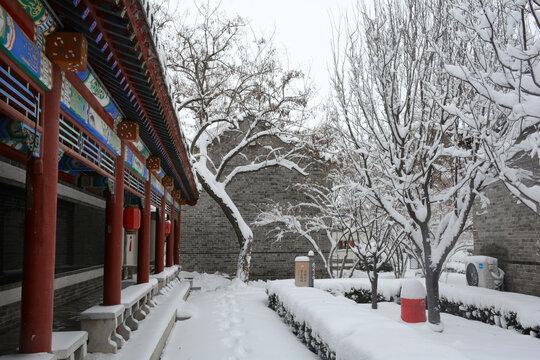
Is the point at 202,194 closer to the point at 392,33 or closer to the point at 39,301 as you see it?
the point at 392,33

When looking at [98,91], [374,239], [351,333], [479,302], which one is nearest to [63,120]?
[98,91]

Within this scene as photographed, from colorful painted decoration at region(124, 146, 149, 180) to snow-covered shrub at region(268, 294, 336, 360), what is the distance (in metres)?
3.32

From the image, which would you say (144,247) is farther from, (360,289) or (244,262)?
(244,262)

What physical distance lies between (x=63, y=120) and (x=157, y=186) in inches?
201

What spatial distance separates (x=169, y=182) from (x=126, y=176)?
153 inches

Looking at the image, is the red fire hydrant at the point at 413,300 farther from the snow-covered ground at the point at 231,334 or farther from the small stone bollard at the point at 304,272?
the small stone bollard at the point at 304,272

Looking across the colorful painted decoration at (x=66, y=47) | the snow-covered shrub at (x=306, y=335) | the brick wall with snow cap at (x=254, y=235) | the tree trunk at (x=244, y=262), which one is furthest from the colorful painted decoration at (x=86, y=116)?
the brick wall with snow cap at (x=254, y=235)

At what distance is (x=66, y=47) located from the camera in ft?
10.0

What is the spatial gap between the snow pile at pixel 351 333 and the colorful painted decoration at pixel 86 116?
10.4ft

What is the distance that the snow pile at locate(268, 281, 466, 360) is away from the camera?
3449 millimetres

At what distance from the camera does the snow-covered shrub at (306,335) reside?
5113mm

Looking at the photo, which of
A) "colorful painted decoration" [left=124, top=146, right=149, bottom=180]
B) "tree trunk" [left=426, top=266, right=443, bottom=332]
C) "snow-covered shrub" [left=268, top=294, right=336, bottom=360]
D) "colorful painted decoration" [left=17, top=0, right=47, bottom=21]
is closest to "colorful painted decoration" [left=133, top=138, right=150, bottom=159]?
"colorful painted decoration" [left=124, top=146, right=149, bottom=180]

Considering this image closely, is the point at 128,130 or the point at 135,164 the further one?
the point at 135,164

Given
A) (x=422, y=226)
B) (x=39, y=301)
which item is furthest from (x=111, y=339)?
(x=422, y=226)
